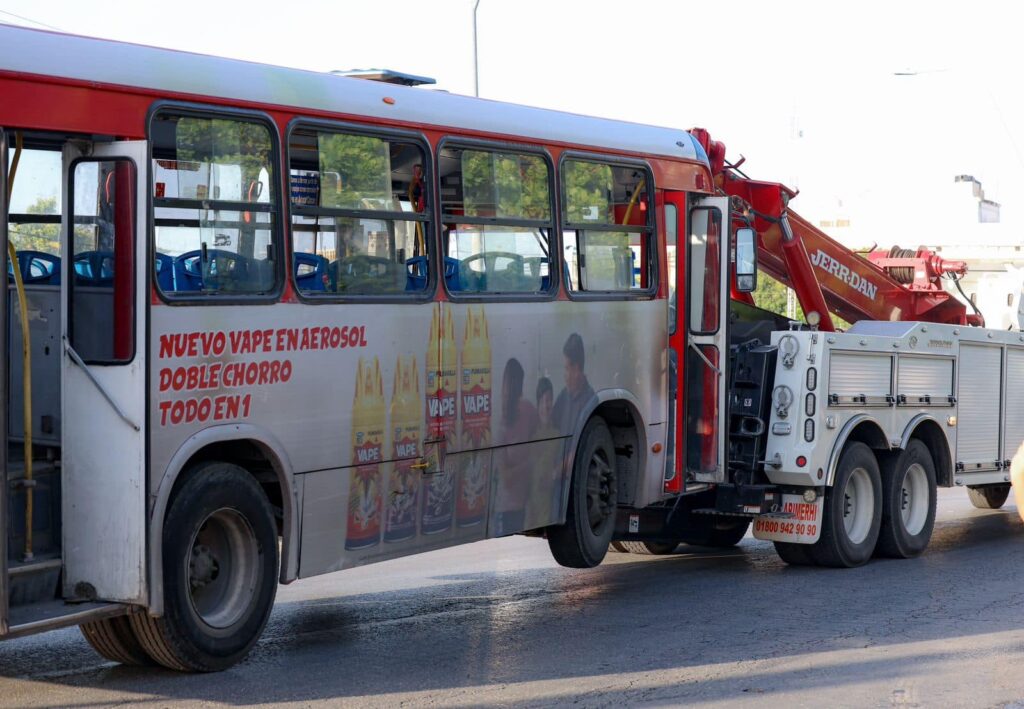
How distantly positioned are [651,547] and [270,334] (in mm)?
6005

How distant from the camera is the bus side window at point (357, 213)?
7.55m

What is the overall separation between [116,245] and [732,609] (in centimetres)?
486

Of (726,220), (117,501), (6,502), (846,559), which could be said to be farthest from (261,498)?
(846,559)

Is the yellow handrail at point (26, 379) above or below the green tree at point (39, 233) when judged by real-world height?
below

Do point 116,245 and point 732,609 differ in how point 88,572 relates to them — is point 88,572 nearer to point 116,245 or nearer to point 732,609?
point 116,245

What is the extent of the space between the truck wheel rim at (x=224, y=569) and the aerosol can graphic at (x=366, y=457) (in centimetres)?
64

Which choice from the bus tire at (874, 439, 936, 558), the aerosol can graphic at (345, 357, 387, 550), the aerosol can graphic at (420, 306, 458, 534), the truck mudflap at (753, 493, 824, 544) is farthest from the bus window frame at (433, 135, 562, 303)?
the bus tire at (874, 439, 936, 558)

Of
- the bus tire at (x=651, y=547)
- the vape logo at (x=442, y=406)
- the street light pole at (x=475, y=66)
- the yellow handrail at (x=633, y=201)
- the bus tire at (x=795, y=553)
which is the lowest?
the bus tire at (x=651, y=547)

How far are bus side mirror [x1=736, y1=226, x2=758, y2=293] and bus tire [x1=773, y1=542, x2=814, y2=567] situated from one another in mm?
2169

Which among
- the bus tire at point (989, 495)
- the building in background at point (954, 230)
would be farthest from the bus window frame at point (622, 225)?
the building in background at point (954, 230)

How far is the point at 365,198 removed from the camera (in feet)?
26.0

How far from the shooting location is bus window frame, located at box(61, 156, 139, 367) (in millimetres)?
6582

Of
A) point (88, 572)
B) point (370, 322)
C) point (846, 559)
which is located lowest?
point (846, 559)

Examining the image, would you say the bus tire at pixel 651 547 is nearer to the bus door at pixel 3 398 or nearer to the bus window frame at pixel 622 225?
the bus window frame at pixel 622 225
